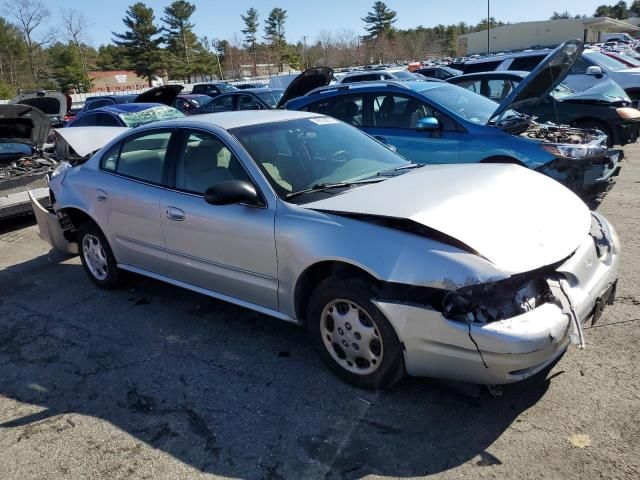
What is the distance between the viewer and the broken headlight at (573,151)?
5793mm

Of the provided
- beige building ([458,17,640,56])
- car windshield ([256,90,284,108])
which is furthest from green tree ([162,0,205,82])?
car windshield ([256,90,284,108])

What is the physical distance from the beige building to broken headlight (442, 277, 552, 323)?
72102 mm

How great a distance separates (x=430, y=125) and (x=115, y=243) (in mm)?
3680

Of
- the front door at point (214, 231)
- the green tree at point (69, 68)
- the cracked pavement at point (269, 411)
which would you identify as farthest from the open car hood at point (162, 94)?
the green tree at point (69, 68)

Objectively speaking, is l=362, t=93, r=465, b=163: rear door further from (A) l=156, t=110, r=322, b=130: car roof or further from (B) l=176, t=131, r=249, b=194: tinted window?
(B) l=176, t=131, r=249, b=194: tinted window

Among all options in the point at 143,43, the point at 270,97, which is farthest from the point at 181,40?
the point at 270,97

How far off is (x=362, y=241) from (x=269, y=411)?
3.69ft

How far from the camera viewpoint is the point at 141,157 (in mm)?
Answer: 4555

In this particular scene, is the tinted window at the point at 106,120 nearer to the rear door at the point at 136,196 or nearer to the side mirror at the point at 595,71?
the rear door at the point at 136,196

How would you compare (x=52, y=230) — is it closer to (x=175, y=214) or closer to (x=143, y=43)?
(x=175, y=214)

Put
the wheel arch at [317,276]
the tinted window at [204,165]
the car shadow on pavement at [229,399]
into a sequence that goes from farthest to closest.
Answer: the tinted window at [204,165]
the wheel arch at [317,276]
the car shadow on pavement at [229,399]

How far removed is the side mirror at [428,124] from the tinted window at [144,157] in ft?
10.3

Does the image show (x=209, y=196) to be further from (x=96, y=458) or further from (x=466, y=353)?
(x=466, y=353)

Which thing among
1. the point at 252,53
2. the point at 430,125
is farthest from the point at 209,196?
the point at 252,53
